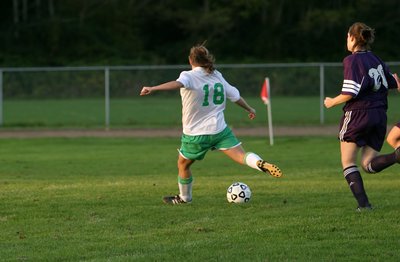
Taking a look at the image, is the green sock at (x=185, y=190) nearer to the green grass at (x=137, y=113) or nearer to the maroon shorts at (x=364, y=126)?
the maroon shorts at (x=364, y=126)

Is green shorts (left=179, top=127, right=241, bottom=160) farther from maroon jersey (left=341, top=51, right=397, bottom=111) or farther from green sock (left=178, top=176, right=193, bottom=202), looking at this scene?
maroon jersey (left=341, top=51, right=397, bottom=111)

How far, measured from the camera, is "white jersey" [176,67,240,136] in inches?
432

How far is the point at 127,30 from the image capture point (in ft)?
193

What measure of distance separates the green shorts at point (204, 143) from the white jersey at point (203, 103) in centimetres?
5

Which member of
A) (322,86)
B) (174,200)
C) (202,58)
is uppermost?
(202,58)

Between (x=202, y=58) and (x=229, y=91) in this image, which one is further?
(x=229, y=91)

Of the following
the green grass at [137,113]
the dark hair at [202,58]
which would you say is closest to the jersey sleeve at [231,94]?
the dark hair at [202,58]

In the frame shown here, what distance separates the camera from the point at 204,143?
11.1m

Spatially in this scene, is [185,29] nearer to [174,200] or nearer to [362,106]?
[174,200]

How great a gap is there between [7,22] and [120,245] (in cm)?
5099

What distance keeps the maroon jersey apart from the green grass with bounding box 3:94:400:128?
780 inches

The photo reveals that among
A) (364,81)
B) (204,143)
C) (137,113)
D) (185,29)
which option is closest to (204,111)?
(204,143)

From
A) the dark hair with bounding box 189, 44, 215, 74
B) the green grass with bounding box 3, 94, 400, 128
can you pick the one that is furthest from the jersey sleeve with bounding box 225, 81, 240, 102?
the green grass with bounding box 3, 94, 400, 128

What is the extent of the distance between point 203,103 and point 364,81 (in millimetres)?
1979
